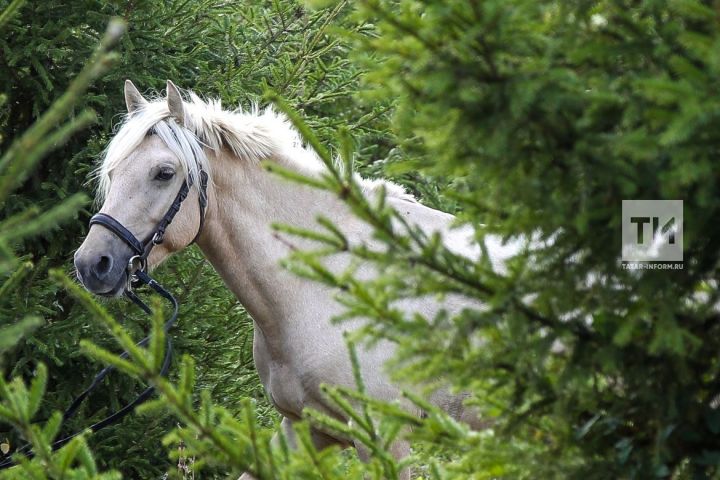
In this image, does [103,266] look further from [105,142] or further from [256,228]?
[105,142]

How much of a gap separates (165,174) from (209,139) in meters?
0.25

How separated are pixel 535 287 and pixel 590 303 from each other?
3.8 inches

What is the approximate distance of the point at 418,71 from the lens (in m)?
1.60

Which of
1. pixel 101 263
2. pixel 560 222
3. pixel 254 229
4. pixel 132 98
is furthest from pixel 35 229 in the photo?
pixel 132 98

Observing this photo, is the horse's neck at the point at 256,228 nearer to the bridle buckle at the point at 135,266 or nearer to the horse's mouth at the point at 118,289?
the bridle buckle at the point at 135,266

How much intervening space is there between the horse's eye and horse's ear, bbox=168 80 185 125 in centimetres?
22

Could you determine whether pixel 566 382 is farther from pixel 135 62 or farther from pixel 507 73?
pixel 135 62

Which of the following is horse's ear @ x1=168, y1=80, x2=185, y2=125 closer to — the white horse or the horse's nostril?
the white horse

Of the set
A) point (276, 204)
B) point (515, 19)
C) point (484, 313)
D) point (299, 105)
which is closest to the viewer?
Answer: point (515, 19)

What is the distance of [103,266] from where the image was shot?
386cm

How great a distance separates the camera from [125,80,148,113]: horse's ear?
14.2 feet

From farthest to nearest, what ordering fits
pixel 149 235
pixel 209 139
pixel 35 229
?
pixel 209 139
pixel 149 235
pixel 35 229

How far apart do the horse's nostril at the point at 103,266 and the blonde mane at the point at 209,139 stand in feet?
1.21

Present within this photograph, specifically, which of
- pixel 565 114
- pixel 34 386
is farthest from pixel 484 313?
pixel 34 386
